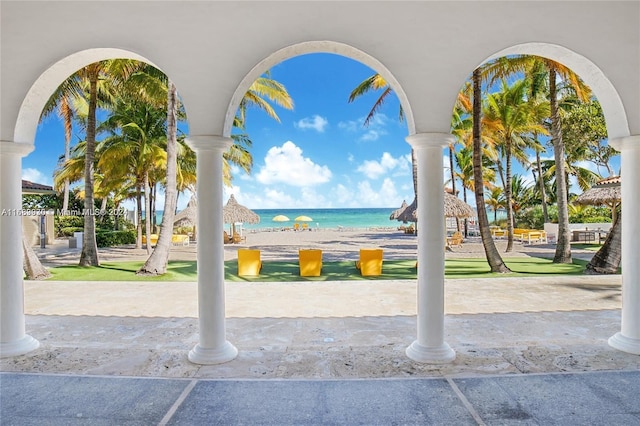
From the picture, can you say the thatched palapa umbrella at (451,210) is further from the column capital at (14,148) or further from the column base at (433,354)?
the column capital at (14,148)

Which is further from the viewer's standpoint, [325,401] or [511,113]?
[511,113]

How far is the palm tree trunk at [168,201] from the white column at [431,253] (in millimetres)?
9189

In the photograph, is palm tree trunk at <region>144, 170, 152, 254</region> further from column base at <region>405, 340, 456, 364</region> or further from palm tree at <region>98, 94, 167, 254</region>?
column base at <region>405, 340, 456, 364</region>

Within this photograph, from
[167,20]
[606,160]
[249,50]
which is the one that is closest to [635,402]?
[249,50]

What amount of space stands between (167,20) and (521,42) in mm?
4076

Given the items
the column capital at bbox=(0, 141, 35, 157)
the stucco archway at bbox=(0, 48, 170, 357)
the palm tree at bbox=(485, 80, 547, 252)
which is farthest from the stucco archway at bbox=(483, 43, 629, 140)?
the palm tree at bbox=(485, 80, 547, 252)

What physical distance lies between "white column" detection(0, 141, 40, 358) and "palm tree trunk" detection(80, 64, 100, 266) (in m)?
8.49

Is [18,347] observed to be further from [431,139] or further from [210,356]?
[431,139]

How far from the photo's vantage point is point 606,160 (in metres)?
Answer: 26.2

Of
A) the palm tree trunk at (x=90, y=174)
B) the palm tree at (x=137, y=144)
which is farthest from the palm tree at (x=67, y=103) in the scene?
the palm tree at (x=137, y=144)

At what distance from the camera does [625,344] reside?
503cm

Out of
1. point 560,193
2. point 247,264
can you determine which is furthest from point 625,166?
point 560,193

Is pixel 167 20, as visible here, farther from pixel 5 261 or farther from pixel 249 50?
pixel 5 261

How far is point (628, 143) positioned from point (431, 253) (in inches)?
109
